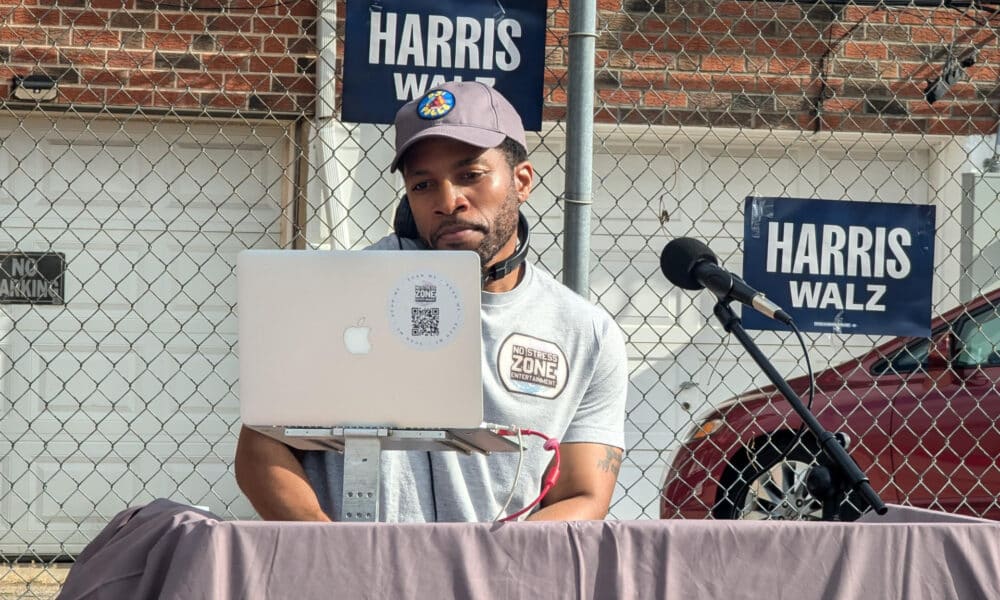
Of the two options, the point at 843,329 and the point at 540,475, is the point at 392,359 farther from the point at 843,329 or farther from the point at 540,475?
the point at 843,329

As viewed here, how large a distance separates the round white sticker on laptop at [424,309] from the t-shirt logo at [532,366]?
577mm

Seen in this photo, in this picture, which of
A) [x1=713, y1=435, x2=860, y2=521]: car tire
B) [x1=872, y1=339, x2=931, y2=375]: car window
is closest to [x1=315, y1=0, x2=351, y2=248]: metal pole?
[x1=713, y1=435, x2=860, y2=521]: car tire

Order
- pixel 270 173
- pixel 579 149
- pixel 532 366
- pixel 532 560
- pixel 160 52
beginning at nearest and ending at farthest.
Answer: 1. pixel 532 560
2. pixel 532 366
3. pixel 579 149
4. pixel 160 52
5. pixel 270 173

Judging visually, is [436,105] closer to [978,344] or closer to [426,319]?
[426,319]

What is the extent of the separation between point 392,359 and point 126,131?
595cm

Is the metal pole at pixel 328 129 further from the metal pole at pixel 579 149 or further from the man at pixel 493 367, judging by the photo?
the man at pixel 493 367

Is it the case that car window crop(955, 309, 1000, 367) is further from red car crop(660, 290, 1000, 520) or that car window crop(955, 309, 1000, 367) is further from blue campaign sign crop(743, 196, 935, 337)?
blue campaign sign crop(743, 196, 935, 337)

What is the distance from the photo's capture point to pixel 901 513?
8.64 feet

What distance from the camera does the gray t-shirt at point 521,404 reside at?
9.37ft

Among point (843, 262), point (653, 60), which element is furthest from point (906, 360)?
point (653, 60)

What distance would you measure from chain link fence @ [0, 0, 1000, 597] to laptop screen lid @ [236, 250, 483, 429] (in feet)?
15.9

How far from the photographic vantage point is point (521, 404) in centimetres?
291

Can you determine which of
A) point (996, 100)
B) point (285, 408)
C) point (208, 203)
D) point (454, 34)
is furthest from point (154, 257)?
point (285, 408)

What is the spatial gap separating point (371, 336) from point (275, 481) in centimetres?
56
